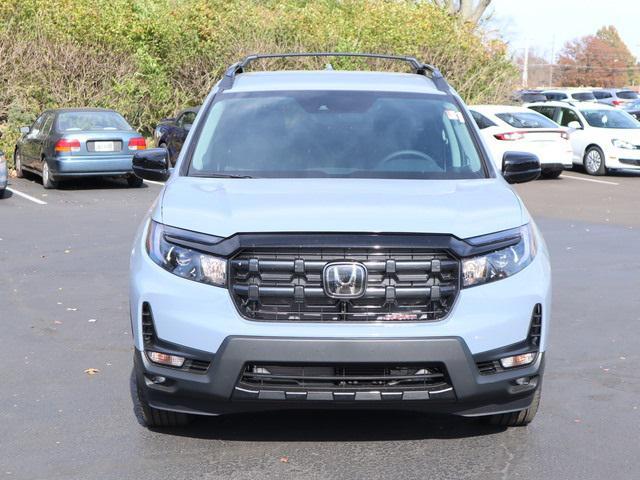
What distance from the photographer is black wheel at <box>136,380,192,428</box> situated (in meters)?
5.37

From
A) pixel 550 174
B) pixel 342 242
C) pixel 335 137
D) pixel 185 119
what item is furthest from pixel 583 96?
pixel 342 242

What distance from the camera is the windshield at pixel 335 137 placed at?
595 cm

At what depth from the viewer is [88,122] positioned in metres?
19.6

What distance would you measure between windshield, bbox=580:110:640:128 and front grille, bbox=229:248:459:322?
20.5 meters

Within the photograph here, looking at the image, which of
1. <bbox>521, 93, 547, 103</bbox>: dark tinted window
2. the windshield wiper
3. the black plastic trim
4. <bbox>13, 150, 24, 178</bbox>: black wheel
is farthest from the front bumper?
<bbox>521, 93, 547, 103</bbox>: dark tinted window

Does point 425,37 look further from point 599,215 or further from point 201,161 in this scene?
point 201,161

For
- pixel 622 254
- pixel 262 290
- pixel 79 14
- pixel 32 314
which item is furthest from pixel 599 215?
pixel 79 14

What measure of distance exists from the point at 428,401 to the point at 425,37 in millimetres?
27031

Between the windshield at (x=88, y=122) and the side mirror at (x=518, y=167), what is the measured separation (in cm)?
1362

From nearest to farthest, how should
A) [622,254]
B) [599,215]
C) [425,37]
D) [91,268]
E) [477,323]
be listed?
[477,323], [91,268], [622,254], [599,215], [425,37]

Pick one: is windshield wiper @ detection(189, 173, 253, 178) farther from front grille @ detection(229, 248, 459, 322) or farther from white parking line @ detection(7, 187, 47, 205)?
white parking line @ detection(7, 187, 47, 205)

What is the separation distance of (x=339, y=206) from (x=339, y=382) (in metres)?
0.82

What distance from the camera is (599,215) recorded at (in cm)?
1634

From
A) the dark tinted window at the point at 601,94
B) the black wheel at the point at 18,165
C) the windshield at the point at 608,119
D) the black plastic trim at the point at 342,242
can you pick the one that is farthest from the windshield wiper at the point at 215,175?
the dark tinted window at the point at 601,94
